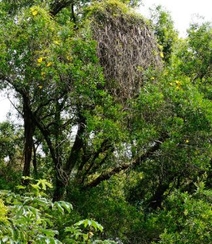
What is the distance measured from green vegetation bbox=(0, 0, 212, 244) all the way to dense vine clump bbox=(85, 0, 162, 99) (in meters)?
0.01

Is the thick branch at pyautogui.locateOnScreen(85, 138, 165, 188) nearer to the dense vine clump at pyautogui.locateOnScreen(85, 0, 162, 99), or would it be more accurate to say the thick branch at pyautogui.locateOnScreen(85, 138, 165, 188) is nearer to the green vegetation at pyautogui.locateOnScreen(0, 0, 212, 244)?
the green vegetation at pyautogui.locateOnScreen(0, 0, 212, 244)

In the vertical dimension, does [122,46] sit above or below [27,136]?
above

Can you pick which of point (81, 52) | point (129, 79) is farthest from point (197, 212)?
point (81, 52)

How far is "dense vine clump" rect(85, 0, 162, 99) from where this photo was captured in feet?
18.6

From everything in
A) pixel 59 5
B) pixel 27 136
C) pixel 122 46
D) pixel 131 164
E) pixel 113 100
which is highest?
pixel 59 5

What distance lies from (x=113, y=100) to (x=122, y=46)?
0.69 metres

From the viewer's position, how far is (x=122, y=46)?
5734 millimetres

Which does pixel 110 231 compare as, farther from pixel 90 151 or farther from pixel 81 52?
pixel 81 52

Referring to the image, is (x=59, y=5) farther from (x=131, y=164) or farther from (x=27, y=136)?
(x=131, y=164)

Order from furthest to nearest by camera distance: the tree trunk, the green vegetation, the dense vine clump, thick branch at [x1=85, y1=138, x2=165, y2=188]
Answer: the tree trunk, thick branch at [x1=85, y1=138, x2=165, y2=188], the dense vine clump, the green vegetation

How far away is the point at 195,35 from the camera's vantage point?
6543 millimetres

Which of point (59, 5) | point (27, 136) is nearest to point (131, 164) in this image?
point (27, 136)

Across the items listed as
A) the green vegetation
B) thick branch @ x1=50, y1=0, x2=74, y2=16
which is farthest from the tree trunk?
thick branch @ x1=50, y1=0, x2=74, y2=16

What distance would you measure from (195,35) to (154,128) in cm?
189
